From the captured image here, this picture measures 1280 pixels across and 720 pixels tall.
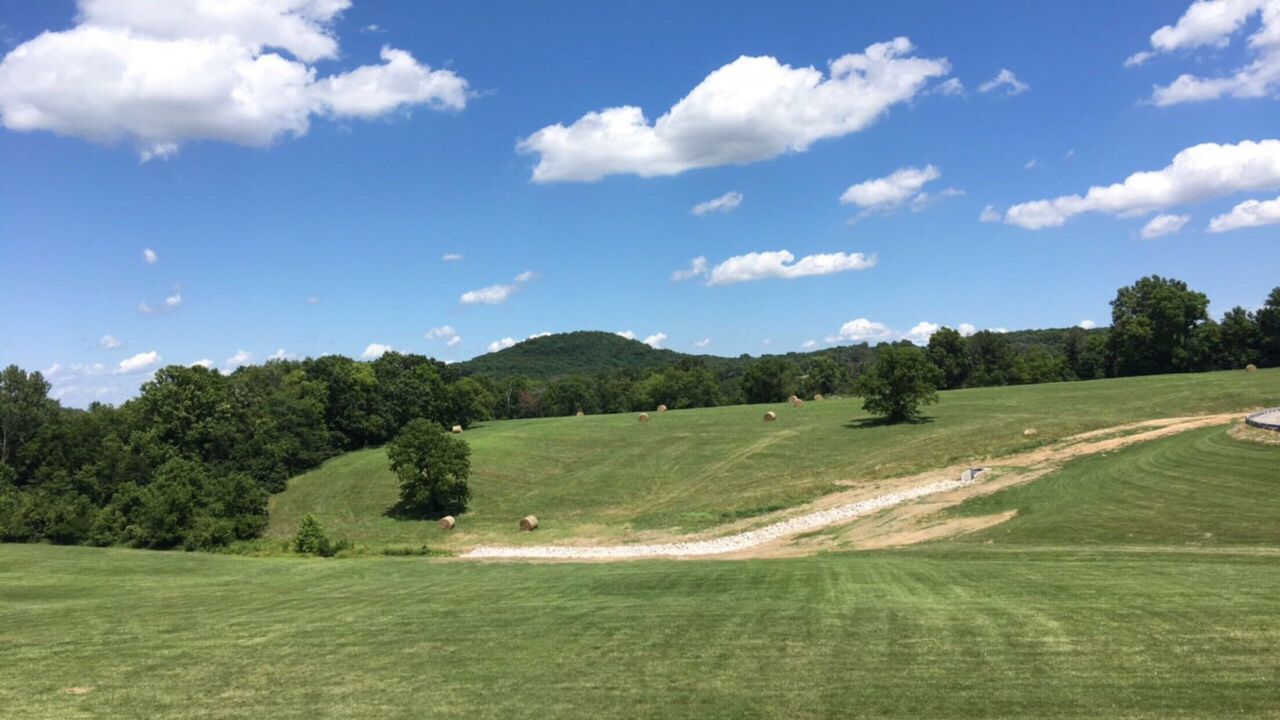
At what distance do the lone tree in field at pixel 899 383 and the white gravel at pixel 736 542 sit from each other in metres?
19.9

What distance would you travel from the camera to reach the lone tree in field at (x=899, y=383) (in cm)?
5806

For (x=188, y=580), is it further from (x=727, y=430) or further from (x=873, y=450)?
(x=727, y=430)

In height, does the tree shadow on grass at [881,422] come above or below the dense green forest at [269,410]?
below

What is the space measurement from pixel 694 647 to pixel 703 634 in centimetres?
73

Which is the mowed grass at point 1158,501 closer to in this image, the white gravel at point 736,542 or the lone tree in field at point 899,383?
the white gravel at point 736,542

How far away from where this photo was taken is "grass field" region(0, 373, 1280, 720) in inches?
337

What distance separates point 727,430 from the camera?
67.2 meters

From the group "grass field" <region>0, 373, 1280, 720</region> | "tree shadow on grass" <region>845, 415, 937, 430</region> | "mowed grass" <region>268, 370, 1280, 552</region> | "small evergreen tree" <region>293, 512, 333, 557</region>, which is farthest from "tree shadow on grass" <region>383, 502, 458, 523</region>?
"tree shadow on grass" <region>845, 415, 937, 430</region>

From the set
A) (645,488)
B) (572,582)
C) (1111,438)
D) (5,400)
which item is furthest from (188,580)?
(5,400)

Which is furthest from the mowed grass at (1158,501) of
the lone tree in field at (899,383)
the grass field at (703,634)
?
the lone tree in field at (899,383)

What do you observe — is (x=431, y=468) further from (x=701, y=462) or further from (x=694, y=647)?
(x=694, y=647)

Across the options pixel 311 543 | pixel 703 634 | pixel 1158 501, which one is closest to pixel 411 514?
pixel 311 543

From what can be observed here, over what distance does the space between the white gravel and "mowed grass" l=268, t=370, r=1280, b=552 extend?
2304mm

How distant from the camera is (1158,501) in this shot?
24.2m
